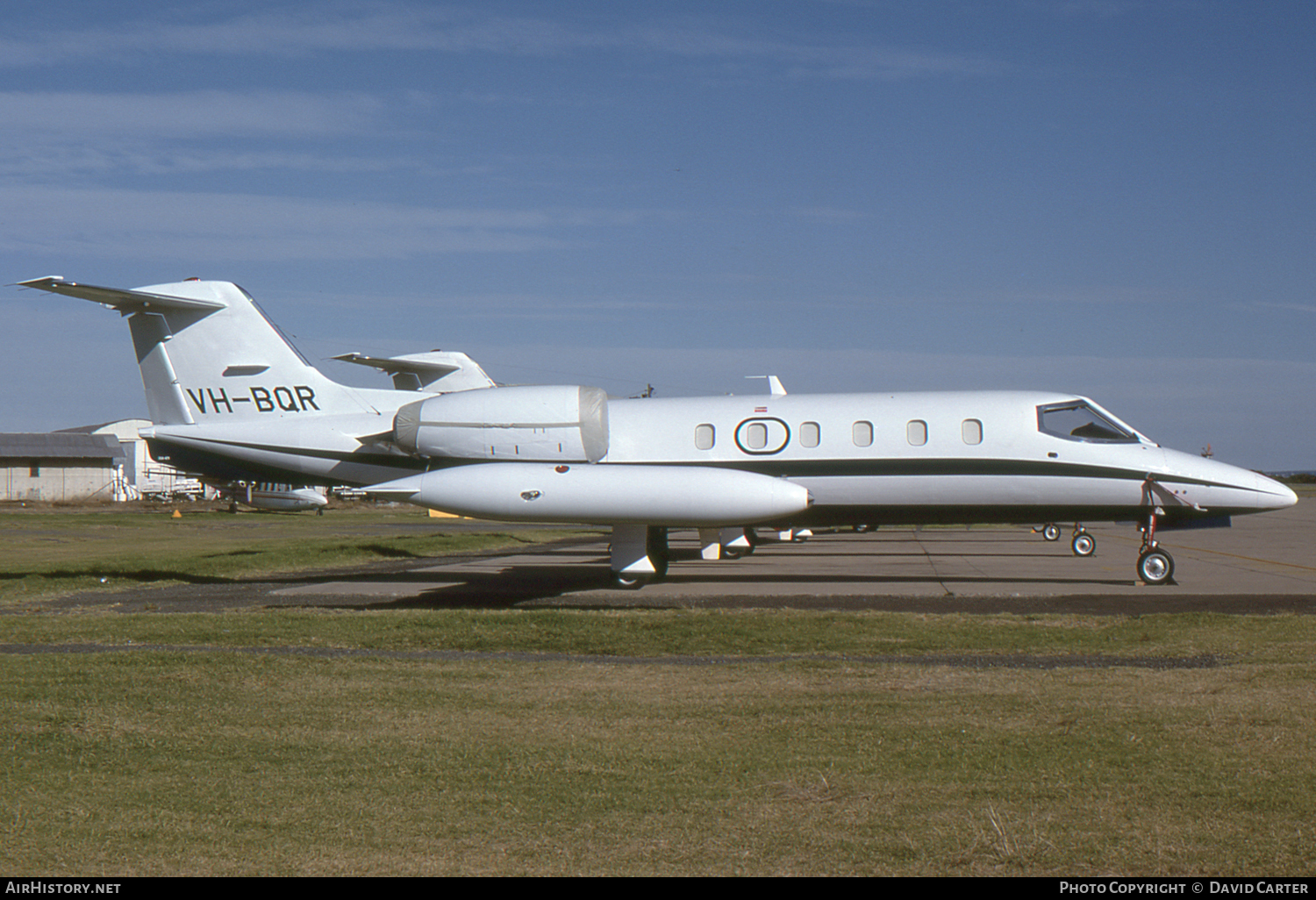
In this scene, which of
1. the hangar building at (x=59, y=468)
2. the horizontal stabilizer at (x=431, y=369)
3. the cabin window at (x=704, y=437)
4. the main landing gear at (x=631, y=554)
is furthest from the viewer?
the hangar building at (x=59, y=468)

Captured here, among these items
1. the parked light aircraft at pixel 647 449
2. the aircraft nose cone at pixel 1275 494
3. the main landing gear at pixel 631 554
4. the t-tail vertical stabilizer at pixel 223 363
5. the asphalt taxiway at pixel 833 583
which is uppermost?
the t-tail vertical stabilizer at pixel 223 363

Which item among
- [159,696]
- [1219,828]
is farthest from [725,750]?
[159,696]

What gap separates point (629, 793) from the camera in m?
6.11

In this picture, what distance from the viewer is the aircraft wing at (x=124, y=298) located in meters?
17.3

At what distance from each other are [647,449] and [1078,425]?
725 centimetres

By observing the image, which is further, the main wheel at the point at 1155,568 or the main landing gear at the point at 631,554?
the main wheel at the point at 1155,568

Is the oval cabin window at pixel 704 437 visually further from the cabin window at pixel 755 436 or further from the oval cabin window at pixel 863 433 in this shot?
the oval cabin window at pixel 863 433

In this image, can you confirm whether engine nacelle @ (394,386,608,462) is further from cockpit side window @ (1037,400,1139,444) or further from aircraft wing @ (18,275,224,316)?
cockpit side window @ (1037,400,1139,444)

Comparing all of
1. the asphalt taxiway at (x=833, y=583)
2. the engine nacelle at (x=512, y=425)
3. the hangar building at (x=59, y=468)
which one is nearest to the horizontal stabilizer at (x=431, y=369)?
the asphalt taxiway at (x=833, y=583)

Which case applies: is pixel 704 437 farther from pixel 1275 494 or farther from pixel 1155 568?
pixel 1275 494

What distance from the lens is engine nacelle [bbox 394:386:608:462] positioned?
58.9ft

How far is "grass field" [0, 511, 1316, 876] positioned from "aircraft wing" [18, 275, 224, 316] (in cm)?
795

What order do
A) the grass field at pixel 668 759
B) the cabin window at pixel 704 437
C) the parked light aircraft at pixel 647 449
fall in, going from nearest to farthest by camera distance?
1. the grass field at pixel 668 759
2. the parked light aircraft at pixel 647 449
3. the cabin window at pixel 704 437

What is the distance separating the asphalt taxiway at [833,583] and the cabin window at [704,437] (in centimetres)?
243
